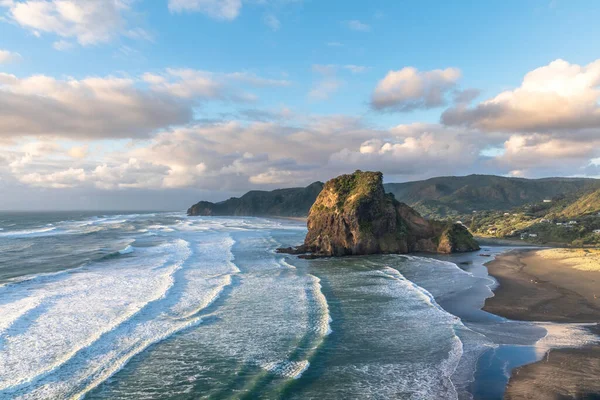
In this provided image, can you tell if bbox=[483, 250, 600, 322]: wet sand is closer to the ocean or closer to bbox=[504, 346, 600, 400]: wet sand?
the ocean

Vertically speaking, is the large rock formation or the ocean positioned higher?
the large rock formation

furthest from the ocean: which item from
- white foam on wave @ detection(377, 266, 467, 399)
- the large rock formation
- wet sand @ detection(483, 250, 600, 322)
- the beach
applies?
the large rock formation

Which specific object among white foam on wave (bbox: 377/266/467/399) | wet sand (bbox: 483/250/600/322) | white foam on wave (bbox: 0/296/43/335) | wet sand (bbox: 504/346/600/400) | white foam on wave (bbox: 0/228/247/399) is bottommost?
wet sand (bbox: 483/250/600/322)

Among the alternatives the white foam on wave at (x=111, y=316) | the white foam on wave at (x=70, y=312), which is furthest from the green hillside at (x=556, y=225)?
the white foam on wave at (x=70, y=312)

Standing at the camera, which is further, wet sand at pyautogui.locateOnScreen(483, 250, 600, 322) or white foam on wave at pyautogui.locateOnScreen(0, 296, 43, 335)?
wet sand at pyautogui.locateOnScreen(483, 250, 600, 322)

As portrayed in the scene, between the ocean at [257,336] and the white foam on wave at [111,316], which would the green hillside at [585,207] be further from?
the white foam on wave at [111,316]

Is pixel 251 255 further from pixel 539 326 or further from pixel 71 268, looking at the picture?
pixel 539 326

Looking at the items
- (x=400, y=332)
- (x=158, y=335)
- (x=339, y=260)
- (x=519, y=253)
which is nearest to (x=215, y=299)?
(x=158, y=335)
